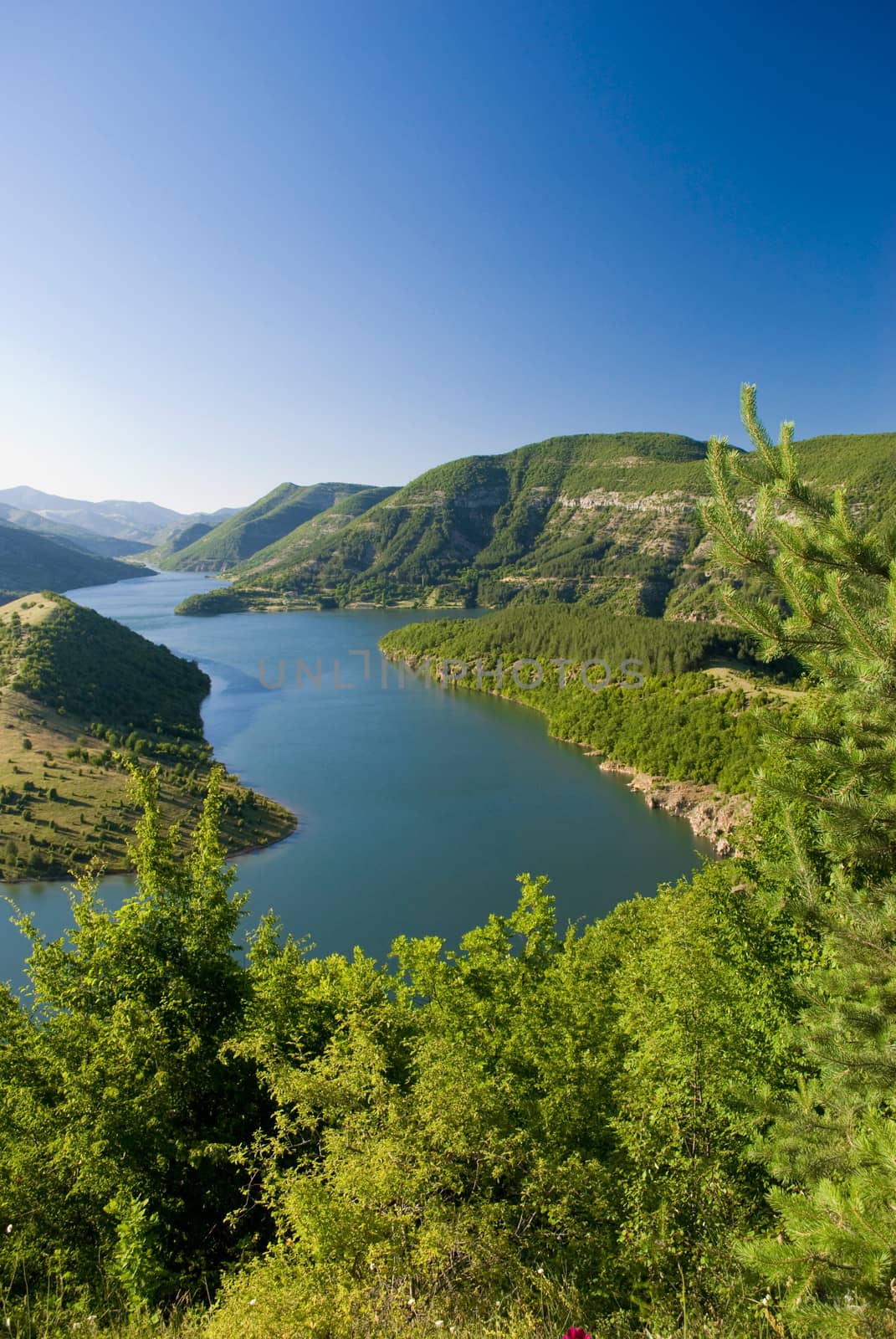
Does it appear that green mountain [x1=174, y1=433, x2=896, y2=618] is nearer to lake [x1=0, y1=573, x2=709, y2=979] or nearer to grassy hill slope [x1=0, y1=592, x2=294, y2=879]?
lake [x1=0, y1=573, x2=709, y2=979]

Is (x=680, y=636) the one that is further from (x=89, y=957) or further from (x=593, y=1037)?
(x=89, y=957)

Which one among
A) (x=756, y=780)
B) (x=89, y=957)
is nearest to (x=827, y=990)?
(x=756, y=780)

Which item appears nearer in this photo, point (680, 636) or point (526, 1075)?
point (526, 1075)

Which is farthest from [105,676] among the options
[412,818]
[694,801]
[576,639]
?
[576,639]

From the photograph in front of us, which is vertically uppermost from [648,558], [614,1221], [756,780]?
[648,558]

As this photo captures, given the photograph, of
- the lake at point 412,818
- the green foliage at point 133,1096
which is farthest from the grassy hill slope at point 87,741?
the green foliage at point 133,1096

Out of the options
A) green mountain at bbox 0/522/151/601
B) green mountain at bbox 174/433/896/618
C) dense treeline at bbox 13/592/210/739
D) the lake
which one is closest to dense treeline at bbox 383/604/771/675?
the lake

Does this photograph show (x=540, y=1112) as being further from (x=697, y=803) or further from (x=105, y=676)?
(x=105, y=676)
